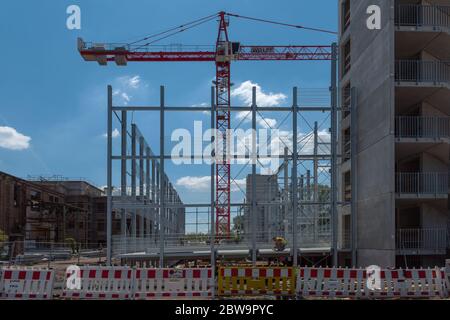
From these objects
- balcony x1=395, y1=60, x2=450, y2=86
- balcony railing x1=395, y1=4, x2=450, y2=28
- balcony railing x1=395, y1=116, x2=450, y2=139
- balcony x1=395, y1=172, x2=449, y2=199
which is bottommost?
balcony x1=395, y1=172, x2=449, y2=199

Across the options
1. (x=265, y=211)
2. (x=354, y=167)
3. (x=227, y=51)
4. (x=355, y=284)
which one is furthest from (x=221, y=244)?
(x=227, y=51)

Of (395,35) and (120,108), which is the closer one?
(395,35)

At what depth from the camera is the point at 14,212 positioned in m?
62.8

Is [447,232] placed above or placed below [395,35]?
below

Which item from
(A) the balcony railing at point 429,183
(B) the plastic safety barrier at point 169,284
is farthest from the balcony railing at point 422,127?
(B) the plastic safety barrier at point 169,284

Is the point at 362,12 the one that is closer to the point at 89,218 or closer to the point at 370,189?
the point at 370,189

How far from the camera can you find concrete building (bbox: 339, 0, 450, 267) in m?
20.7

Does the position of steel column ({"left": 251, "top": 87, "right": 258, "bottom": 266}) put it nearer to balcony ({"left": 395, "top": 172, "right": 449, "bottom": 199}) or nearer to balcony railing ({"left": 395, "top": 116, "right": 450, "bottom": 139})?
balcony ({"left": 395, "top": 172, "right": 449, "bottom": 199})

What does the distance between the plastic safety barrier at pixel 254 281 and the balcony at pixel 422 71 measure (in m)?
11.5

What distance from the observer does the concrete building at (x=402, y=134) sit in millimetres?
Answer: 20703

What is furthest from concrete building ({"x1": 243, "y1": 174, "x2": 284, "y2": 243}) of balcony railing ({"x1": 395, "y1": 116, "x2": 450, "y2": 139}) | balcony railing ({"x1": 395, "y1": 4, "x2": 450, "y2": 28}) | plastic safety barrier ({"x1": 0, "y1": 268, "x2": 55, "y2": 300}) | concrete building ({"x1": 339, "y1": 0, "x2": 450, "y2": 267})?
plastic safety barrier ({"x1": 0, "y1": 268, "x2": 55, "y2": 300})

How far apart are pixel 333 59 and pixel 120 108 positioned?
10.6 m
